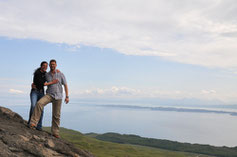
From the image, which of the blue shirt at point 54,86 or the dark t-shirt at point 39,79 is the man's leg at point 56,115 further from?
the dark t-shirt at point 39,79

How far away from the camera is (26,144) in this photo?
40.7ft

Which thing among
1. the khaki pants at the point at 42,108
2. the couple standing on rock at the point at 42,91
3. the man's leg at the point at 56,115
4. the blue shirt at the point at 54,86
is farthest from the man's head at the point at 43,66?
the man's leg at the point at 56,115

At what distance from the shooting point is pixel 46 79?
51.8 feet

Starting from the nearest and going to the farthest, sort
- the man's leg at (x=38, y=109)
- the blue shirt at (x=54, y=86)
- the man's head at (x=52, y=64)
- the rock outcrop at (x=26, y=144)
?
the rock outcrop at (x=26, y=144) → the man's leg at (x=38, y=109) → the man's head at (x=52, y=64) → the blue shirt at (x=54, y=86)

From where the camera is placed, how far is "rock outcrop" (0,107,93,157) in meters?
11.7

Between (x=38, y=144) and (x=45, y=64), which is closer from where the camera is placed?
(x=38, y=144)

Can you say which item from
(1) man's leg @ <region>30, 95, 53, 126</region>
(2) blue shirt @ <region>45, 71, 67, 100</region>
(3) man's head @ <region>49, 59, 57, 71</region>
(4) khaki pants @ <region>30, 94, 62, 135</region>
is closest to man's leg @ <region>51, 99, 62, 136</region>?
(4) khaki pants @ <region>30, 94, 62, 135</region>

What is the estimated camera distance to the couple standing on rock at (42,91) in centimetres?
1526

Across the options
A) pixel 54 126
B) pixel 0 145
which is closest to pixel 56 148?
pixel 54 126

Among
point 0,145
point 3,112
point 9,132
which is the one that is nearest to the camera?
point 0,145

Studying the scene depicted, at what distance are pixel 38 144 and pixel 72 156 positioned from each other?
2.70 m

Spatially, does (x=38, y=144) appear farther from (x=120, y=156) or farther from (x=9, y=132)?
(x=120, y=156)

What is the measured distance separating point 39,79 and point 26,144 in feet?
15.9

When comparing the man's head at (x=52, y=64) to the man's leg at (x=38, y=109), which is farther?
the man's head at (x=52, y=64)
